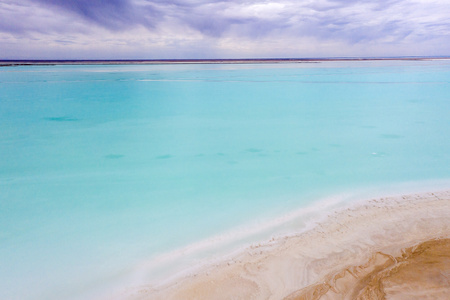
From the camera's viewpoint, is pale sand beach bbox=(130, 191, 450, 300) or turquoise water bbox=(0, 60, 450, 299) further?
turquoise water bbox=(0, 60, 450, 299)

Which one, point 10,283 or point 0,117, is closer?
point 10,283

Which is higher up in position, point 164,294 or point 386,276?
point 386,276

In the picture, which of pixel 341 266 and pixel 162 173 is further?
pixel 162 173

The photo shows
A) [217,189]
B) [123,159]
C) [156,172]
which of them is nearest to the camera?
[217,189]

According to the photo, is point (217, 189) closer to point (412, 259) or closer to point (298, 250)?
point (298, 250)

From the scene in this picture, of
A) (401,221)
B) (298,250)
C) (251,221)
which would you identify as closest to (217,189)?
(251,221)

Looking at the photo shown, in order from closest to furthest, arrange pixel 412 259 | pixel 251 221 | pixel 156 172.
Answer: pixel 412 259, pixel 251 221, pixel 156 172
